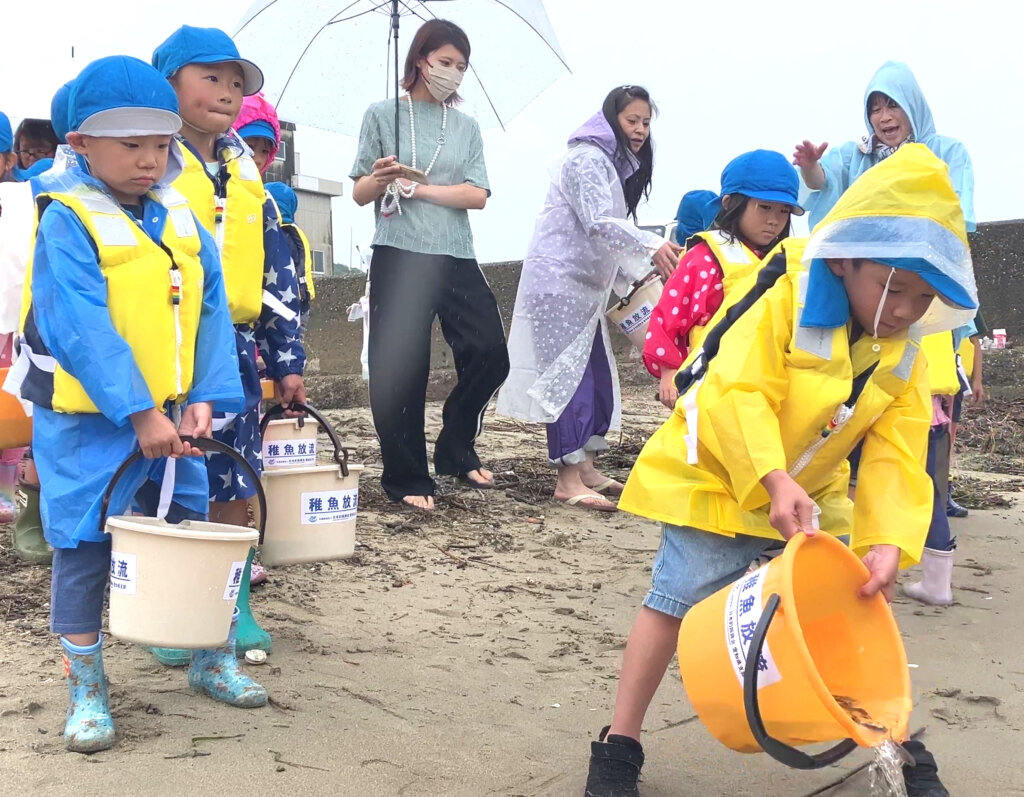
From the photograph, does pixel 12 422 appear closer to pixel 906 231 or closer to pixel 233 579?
pixel 233 579

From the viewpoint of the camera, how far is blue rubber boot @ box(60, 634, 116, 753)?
2402 millimetres


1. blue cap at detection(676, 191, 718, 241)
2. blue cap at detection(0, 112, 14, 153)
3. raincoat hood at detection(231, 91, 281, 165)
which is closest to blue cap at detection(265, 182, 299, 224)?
raincoat hood at detection(231, 91, 281, 165)

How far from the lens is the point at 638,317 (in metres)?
4.80

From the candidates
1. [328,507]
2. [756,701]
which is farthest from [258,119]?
[756,701]

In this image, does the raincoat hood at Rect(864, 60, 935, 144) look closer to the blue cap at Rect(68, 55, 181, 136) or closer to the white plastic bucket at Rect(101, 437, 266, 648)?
the blue cap at Rect(68, 55, 181, 136)

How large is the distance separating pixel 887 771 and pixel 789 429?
656 millimetres

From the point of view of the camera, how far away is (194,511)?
8.68 feet

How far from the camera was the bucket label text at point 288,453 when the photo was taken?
3711mm

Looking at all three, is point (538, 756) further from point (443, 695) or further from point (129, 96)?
point (129, 96)

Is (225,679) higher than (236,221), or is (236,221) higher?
(236,221)

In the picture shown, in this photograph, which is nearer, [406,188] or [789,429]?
[789,429]

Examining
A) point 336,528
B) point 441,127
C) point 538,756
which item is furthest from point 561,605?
point 441,127

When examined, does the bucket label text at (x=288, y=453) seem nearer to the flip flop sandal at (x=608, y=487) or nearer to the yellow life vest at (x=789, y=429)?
the yellow life vest at (x=789, y=429)

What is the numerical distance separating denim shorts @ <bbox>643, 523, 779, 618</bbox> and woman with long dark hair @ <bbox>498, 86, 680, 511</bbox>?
2604mm
